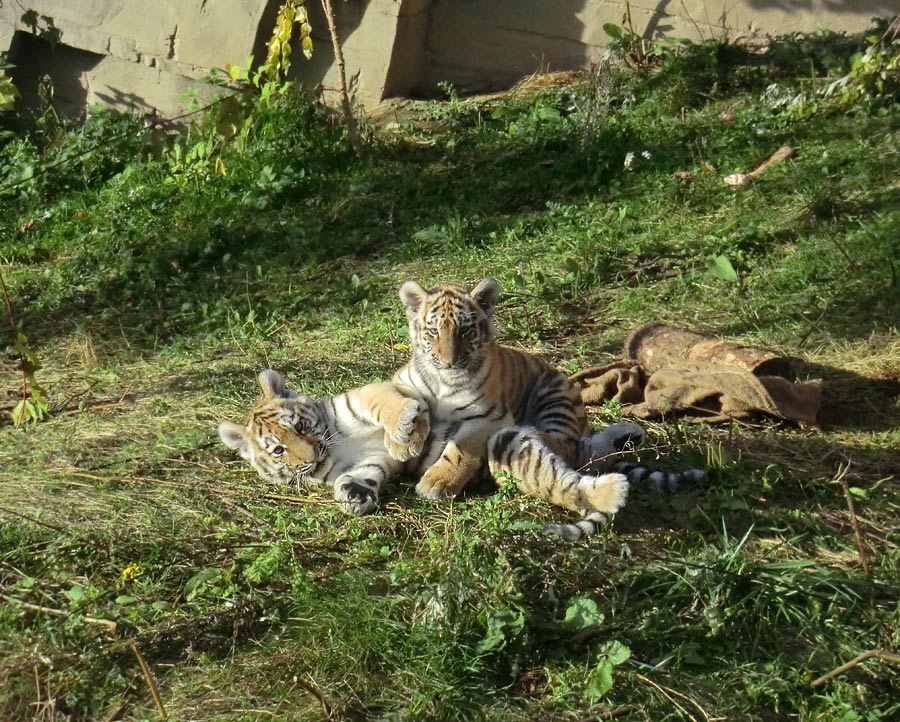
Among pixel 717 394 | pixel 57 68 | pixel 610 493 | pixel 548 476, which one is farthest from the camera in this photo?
pixel 57 68

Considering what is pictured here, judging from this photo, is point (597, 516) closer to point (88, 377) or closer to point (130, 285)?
point (88, 377)

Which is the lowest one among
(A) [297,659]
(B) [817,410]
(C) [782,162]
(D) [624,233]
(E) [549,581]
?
(A) [297,659]

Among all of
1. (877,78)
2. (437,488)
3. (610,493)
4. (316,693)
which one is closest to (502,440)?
(437,488)

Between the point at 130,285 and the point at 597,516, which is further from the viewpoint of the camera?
the point at 130,285

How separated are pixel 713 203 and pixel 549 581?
4.71m

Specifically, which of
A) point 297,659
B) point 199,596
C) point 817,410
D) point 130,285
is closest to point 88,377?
point 130,285

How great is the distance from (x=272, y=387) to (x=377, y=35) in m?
5.13

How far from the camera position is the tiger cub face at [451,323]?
505 centimetres

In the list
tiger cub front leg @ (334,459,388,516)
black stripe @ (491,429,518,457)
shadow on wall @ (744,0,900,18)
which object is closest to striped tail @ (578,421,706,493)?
black stripe @ (491,429,518,457)

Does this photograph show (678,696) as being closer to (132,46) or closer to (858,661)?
(858,661)

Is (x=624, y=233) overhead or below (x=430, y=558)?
overhead

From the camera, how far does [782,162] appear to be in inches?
327

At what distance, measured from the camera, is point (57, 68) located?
33.8 ft


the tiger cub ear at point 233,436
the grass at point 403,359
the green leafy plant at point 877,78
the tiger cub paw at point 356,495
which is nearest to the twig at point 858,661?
the grass at point 403,359
